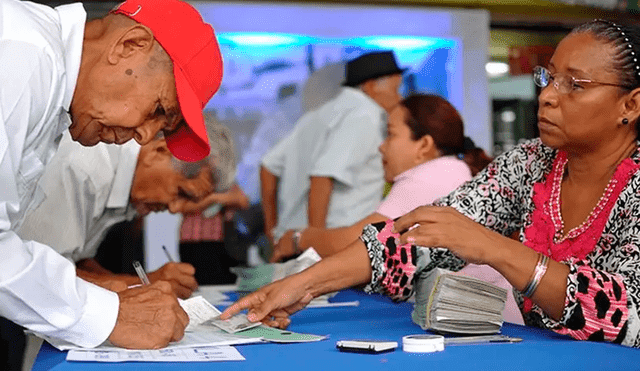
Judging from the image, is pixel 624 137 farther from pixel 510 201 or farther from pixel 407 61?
pixel 407 61

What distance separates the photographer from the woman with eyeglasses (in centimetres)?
193

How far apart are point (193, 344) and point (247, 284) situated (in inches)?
46.5

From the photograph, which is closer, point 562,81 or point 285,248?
point 562,81

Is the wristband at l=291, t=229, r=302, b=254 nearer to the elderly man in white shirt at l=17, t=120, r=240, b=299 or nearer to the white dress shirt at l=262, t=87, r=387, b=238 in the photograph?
the elderly man in white shirt at l=17, t=120, r=240, b=299

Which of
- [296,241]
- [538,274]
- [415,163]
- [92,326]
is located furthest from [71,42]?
[415,163]

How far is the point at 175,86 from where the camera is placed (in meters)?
1.88

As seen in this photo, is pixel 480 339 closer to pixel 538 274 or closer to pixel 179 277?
pixel 538 274

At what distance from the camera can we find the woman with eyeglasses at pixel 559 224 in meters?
1.93

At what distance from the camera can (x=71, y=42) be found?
1.82 metres

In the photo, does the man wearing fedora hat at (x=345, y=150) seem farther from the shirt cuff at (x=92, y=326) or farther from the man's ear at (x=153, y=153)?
the shirt cuff at (x=92, y=326)

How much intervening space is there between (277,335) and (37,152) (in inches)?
23.7

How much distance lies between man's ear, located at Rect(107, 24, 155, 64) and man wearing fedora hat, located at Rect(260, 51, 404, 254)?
2797 millimetres

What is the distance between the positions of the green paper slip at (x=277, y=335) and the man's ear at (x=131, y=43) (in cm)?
61

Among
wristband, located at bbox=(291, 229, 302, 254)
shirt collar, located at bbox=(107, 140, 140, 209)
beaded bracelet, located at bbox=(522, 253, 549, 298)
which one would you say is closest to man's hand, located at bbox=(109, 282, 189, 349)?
beaded bracelet, located at bbox=(522, 253, 549, 298)
